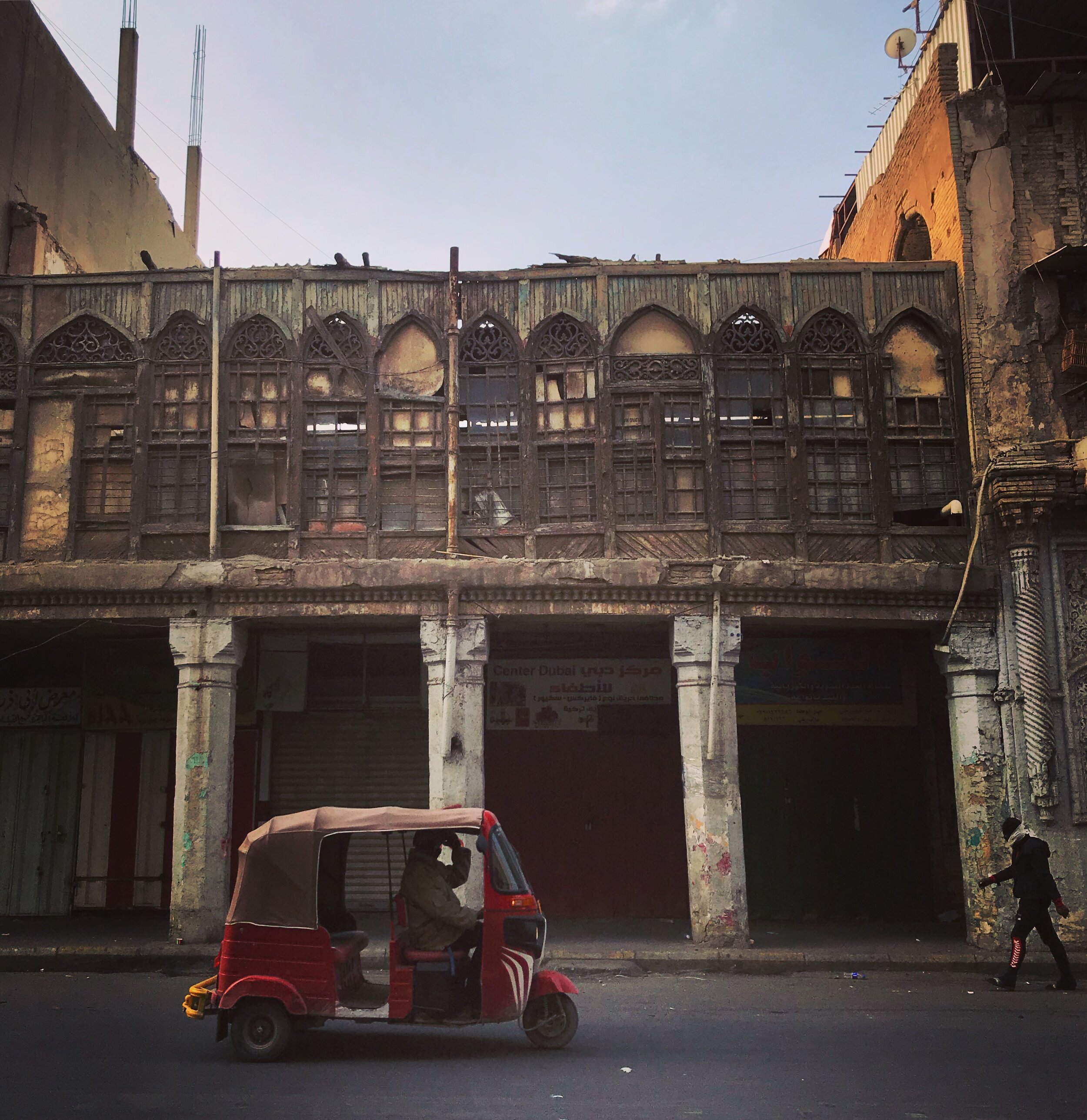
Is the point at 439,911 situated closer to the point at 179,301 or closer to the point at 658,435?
the point at 658,435

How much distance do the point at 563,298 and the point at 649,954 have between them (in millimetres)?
7727

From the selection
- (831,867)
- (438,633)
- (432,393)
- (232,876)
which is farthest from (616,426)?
(232,876)

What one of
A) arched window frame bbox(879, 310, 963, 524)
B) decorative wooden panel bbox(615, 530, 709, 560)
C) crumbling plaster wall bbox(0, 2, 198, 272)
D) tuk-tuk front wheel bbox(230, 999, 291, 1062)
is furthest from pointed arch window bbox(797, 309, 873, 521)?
crumbling plaster wall bbox(0, 2, 198, 272)

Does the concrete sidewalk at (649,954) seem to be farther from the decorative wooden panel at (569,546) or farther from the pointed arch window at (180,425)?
the pointed arch window at (180,425)

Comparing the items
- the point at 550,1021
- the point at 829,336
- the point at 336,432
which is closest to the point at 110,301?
the point at 336,432

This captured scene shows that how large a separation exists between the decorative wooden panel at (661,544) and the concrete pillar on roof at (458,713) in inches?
74.7

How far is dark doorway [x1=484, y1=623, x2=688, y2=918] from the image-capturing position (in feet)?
49.2

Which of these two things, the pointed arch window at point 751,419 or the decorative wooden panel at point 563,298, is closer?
the pointed arch window at point 751,419

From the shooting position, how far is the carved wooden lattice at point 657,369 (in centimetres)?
1316

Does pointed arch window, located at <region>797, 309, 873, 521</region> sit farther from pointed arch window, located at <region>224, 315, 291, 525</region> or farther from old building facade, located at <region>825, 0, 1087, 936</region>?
pointed arch window, located at <region>224, 315, 291, 525</region>

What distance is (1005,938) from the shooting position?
11680 millimetres

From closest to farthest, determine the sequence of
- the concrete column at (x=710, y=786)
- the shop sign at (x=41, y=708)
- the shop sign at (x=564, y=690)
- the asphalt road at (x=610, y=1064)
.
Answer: the asphalt road at (x=610, y=1064) → the concrete column at (x=710, y=786) → the shop sign at (x=564, y=690) → the shop sign at (x=41, y=708)

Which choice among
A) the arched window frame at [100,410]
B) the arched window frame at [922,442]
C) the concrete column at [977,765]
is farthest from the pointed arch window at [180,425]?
the concrete column at [977,765]

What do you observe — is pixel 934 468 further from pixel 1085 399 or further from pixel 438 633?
pixel 438 633
